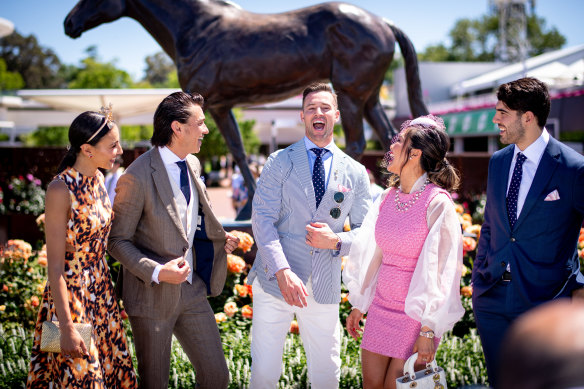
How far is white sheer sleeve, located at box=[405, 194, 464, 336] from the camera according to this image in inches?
93.1

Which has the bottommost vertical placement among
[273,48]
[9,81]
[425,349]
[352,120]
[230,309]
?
[230,309]

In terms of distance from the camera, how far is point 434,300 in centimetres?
235

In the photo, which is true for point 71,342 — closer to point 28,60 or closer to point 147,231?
point 147,231

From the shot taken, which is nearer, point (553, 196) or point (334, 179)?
point (553, 196)

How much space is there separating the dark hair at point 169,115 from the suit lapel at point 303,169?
59 cm

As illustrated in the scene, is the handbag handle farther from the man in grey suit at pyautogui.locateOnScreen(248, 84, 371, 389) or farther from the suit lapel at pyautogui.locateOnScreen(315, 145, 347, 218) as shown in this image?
the suit lapel at pyautogui.locateOnScreen(315, 145, 347, 218)

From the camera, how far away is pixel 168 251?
2.58m

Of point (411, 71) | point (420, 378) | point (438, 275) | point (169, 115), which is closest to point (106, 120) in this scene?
point (169, 115)

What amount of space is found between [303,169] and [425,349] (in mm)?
1084

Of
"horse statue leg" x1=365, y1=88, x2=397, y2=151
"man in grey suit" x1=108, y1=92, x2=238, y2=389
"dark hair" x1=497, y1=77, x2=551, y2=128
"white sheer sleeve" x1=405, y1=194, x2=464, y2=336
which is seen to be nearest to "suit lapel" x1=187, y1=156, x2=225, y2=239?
"man in grey suit" x1=108, y1=92, x2=238, y2=389

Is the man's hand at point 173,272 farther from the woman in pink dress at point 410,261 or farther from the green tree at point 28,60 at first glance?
the green tree at point 28,60

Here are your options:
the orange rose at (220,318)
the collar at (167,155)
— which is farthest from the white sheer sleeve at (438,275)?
the orange rose at (220,318)

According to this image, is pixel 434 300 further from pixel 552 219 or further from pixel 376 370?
pixel 552 219

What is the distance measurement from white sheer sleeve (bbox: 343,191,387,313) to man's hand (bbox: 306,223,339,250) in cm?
18
